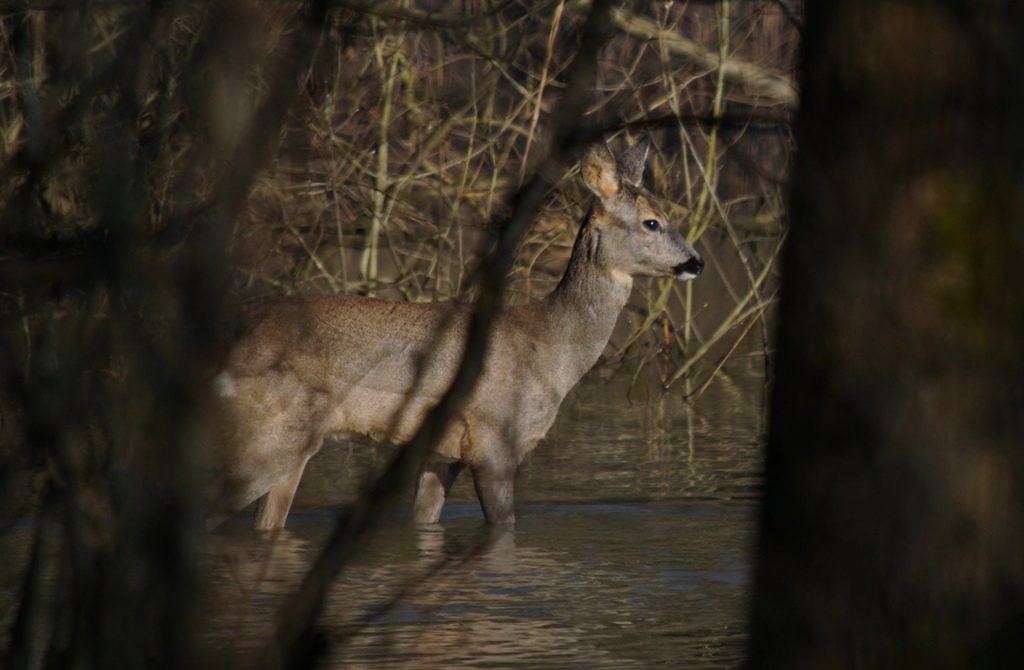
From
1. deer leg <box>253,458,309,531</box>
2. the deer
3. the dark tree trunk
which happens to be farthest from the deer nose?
the dark tree trunk

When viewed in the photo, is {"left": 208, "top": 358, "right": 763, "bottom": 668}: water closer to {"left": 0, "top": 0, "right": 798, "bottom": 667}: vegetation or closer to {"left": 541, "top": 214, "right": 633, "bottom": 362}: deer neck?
{"left": 0, "top": 0, "right": 798, "bottom": 667}: vegetation

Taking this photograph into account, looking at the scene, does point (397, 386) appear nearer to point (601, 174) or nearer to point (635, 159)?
point (601, 174)

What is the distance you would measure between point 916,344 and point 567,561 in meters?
4.58

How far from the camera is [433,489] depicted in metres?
8.51

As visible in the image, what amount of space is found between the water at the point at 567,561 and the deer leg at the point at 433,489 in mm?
118

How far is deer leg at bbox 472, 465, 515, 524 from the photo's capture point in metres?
8.27

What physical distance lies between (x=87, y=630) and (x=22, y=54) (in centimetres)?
155

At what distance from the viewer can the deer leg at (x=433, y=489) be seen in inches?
335

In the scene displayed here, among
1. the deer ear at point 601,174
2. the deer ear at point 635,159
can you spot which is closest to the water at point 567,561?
the deer ear at point 601,174

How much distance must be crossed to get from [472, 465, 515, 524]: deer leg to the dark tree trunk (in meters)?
5.22

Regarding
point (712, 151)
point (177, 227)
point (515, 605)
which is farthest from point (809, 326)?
point (712, 151)

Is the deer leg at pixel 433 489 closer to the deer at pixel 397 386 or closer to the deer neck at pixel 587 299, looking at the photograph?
the deer at pixel 397 386

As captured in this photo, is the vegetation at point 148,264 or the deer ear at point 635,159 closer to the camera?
the vegetation at point 148,264

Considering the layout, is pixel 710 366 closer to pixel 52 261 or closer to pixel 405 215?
pixel 405 215
